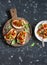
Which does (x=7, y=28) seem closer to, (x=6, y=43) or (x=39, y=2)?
(x=6, y=43)

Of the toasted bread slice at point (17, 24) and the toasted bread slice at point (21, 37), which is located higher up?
the toasted bread slice at point (17, 24)

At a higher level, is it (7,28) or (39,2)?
(39,2)

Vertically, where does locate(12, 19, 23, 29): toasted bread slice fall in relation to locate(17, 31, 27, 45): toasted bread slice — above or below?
above

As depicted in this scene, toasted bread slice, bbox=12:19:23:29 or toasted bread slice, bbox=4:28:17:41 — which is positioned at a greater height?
toasted bread slice, bbox=12:19:23:29

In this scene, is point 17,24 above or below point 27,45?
above

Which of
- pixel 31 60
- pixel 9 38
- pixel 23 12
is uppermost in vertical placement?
pixel 23 12

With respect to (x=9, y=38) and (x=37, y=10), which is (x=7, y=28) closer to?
(x=9, y=38)

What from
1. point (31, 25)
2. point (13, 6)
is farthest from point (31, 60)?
point (13, 6)

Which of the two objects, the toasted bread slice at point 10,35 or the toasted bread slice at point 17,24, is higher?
the toasted bread slice at point 17,24
